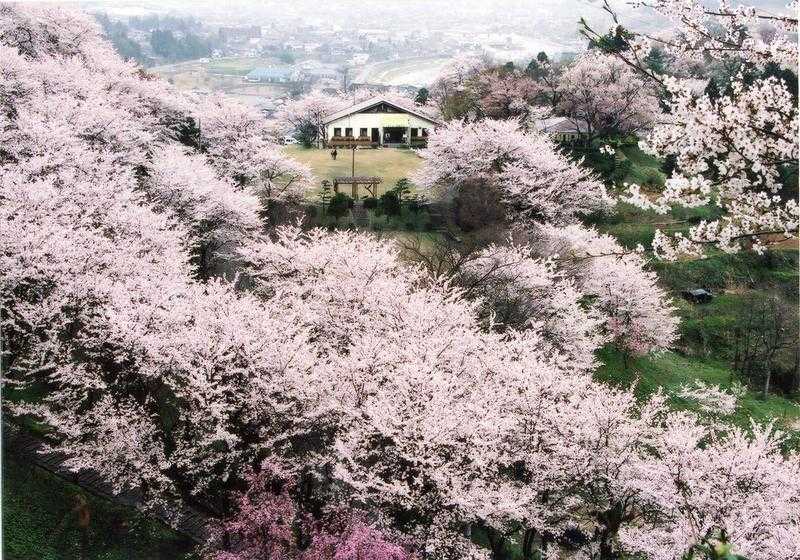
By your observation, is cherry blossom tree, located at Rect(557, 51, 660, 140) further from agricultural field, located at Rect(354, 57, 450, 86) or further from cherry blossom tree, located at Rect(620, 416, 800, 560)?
cherry blossom tree, located at Rect(620, 416, 800, 560)

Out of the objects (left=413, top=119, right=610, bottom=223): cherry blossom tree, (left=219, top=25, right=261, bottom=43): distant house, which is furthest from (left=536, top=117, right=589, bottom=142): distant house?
(left=219, top=25, right=261, bottom=43): distant house

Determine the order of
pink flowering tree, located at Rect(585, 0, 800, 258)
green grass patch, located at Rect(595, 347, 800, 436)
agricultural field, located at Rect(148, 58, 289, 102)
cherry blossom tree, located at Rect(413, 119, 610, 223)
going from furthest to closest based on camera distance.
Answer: agricultural field, located at Rect(148, 58, 289, 102), cherry blossom tree, located at Rect(413, 119, 610, 223), green grass patch, located at Rect(595, 347, 800, 436), pink flowering tree, located at Rect(585, 0, 800, 258)

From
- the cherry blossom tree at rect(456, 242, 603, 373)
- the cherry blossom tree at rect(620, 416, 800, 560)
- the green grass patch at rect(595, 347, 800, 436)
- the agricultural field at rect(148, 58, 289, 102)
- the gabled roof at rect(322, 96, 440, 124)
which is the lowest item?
the green grass patch at rect(595, 347, 800, 436)

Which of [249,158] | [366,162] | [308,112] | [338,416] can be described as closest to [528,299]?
[338,416]

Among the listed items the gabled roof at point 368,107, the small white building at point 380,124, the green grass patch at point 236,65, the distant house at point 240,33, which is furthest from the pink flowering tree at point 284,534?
the distant house at point 240,33

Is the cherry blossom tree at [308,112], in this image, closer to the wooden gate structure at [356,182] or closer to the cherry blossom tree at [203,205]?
the wooden gate structure at [356,182]

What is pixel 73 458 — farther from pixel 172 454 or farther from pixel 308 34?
pixel 308 34

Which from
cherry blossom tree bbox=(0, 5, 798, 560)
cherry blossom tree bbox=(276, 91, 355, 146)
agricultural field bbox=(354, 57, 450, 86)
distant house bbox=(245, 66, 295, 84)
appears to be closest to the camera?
cherry blossom tree bbox=(0, 5, 798, 560)
